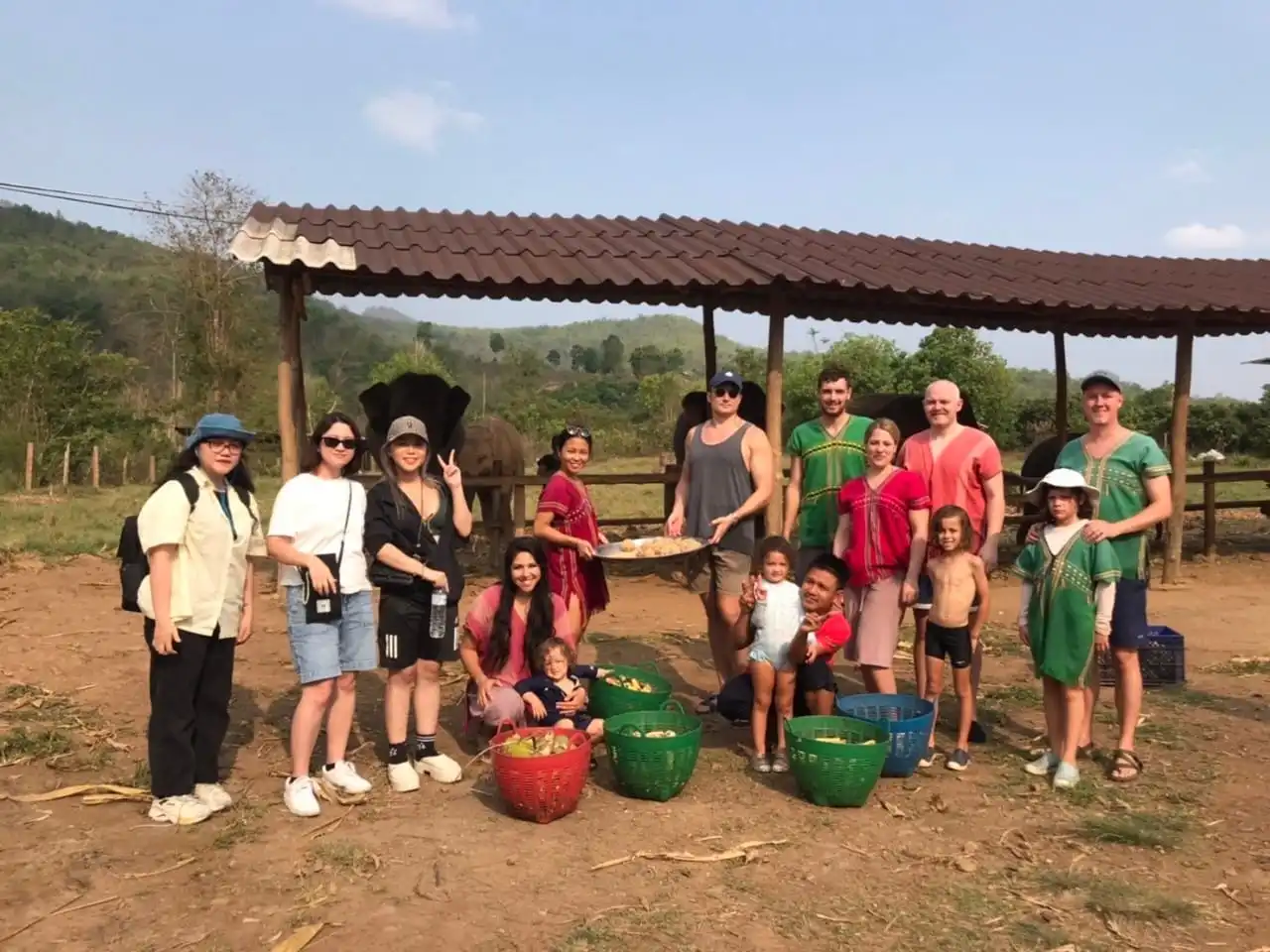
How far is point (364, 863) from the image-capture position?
134 inches

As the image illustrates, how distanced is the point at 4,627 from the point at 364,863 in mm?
5186

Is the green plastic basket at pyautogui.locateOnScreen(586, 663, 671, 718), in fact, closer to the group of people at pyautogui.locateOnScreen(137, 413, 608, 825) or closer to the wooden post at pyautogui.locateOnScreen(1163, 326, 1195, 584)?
the group of people at pyautogui.locateOnScreen(137, 413, 608, 825)

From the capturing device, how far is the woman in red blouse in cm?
433

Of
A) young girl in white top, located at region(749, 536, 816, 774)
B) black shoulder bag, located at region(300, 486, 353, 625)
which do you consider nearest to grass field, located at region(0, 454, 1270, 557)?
black shoulder bag, located at region(300, 486, 353, 625)

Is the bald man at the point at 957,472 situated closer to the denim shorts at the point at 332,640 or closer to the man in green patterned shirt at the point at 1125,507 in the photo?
the man in green patterned shirt at the point at 1125,507

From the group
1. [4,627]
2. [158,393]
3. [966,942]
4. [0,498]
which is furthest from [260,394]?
[966,942]

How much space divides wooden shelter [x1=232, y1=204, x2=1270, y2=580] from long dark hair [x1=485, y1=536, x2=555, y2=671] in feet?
10.2

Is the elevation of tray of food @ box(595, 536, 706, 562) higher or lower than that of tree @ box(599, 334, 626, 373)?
lower

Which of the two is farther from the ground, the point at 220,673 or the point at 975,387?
the point at 975,387

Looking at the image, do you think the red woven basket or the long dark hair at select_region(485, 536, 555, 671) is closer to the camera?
the red woven basket

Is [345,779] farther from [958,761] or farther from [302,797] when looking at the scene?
[958,761]

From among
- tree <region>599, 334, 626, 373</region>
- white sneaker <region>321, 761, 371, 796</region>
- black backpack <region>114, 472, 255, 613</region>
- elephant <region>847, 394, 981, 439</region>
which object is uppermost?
tree <region>599, 334, 626, 373</region>

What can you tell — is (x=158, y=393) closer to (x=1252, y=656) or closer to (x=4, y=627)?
(x=4, y=627)

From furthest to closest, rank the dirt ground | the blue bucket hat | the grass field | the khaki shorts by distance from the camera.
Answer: the grass field, the khaki shorts, the blue bucket hat, the dirt ground
